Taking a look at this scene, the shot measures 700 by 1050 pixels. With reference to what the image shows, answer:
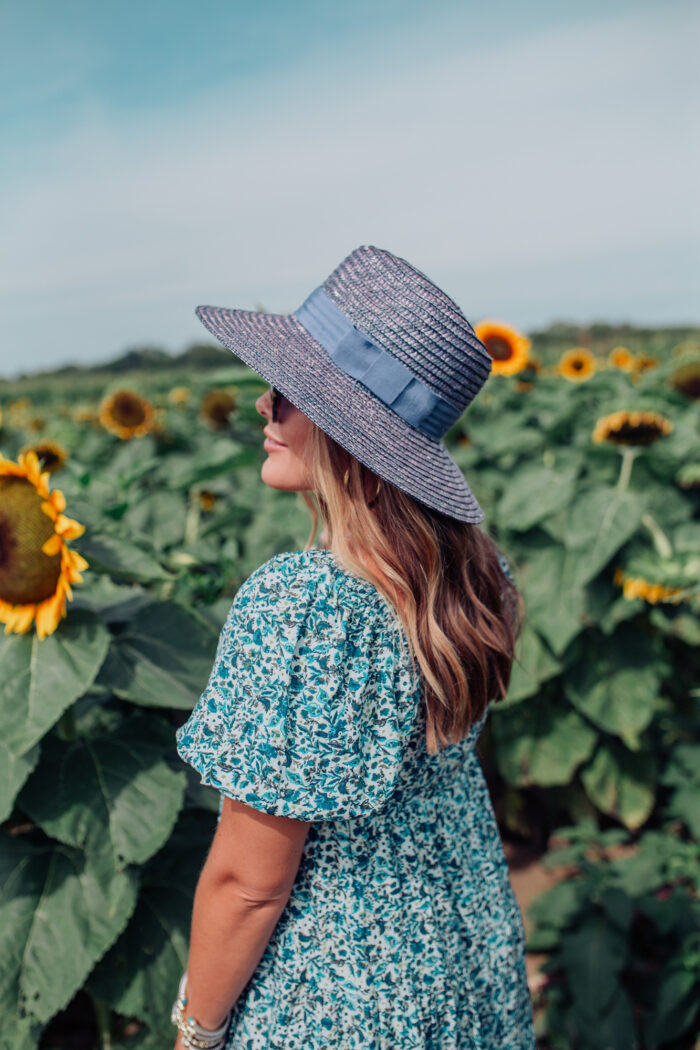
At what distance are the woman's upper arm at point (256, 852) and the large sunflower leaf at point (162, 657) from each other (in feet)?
1.36

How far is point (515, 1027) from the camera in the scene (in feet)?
4.55

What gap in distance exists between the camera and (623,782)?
10.6ft

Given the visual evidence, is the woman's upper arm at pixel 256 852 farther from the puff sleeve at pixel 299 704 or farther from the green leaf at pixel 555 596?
the green leaf at pixel 555 596

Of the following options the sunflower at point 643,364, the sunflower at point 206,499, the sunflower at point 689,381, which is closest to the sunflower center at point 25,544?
the sunflower at point 206,499

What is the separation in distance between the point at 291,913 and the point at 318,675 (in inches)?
14.0

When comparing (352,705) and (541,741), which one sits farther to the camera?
(541,741)

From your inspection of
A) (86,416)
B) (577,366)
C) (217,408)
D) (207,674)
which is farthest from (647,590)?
(86,416)

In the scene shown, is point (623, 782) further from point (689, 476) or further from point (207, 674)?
point (207, 674)

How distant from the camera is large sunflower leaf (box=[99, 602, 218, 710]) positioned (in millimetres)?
1503

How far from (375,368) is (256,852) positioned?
2.02 feet

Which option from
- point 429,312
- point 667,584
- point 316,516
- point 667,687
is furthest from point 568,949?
point 429,312

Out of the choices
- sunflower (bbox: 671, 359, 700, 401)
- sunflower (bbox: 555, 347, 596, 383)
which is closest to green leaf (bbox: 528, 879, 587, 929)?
sunflower (bbox: 671, 359, 700, 401)

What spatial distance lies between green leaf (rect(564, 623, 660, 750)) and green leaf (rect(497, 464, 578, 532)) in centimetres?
51

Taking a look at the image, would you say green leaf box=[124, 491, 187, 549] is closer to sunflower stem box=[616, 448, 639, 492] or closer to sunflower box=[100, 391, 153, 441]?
sunflower stem box=[616, 448, 639, 492]
